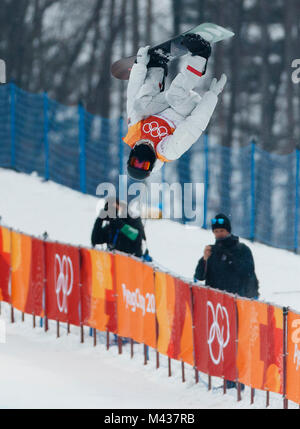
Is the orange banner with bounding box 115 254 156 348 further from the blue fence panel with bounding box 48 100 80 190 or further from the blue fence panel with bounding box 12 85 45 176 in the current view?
the blue fence panel with bounding box 12 85 45 176

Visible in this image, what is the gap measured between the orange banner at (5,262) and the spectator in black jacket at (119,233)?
1.61 meters

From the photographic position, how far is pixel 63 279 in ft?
38.0

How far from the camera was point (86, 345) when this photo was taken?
11406 mm

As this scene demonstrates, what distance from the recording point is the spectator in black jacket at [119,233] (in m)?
11.1

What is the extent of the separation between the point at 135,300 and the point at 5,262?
8.38 ft

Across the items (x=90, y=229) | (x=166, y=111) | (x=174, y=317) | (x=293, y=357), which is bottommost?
(x=90, y=229)

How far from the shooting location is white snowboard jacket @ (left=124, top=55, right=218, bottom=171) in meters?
6.38

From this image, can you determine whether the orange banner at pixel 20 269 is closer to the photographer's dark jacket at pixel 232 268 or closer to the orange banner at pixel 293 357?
the photographer's dark jacket at pixel 232 268

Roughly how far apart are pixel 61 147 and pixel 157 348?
9.57 m

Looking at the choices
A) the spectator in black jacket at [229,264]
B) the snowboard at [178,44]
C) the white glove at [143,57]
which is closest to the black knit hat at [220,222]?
the spectator in black jacket at [229,264]

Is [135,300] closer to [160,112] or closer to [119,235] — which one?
[119,235]

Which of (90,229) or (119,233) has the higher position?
(119,233)

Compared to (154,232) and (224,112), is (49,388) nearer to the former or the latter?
(154,232)

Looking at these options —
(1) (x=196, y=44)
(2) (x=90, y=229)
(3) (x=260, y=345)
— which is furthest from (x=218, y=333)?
(2) (x=90, y=229)
